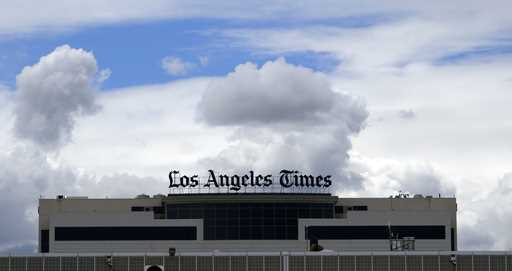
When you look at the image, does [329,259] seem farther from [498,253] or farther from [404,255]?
[498,253]

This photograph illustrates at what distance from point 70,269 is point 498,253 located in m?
39.7

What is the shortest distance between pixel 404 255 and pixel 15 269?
36.3 metres

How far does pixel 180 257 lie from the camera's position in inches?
4505

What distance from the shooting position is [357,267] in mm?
115750

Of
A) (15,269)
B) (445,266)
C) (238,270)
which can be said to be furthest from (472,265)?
(15,269)

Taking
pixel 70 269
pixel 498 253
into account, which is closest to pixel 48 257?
pixel 70 269

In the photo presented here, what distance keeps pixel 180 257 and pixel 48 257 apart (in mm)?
12521

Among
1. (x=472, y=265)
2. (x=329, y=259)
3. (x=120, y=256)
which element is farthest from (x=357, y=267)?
(x=120, y=256)

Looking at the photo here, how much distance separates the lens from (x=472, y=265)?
376 feet

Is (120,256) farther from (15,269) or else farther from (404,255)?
(404,255)

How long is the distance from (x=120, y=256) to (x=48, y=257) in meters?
7.05

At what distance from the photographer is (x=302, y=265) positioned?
114 metres

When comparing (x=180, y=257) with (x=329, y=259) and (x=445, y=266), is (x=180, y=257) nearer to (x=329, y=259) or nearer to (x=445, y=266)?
(x=329, y=259)

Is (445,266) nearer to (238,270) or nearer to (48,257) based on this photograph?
(238,270)
